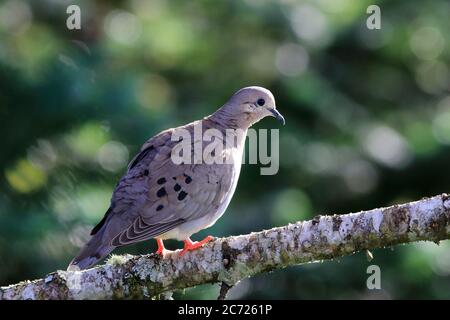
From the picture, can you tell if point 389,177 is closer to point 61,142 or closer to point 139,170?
point 61,142

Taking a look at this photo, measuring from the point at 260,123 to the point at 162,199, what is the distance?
5.34 m

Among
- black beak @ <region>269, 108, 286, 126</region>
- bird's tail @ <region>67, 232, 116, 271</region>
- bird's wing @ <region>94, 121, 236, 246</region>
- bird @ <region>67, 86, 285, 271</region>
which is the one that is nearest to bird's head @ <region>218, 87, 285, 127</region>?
black beak @ <region>269, 108, 286, 126</region>

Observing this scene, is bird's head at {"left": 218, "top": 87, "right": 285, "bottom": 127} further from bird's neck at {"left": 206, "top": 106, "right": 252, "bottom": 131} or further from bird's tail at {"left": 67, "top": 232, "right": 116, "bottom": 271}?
bird's tail at {"left": 67, "top": 232, "right": 116, "bottom": 271}

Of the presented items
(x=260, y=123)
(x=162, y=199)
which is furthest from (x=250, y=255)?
(x=260, y=123)

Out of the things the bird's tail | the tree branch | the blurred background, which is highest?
the blurred background

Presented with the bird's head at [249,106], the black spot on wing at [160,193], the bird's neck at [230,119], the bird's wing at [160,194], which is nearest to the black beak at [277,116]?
the bird's head at [249,106]

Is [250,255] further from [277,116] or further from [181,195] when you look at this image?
[277,116]

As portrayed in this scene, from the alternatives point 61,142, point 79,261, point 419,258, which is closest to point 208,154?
point 79,261

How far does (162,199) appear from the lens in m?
6.20

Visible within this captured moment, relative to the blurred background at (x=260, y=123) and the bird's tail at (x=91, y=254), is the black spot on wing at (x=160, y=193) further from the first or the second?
the blurred background at (x=260, y=123)

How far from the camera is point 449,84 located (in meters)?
14.7

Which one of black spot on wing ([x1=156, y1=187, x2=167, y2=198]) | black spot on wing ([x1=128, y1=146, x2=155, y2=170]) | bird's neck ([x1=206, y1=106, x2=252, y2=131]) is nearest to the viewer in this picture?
black spot on wing ([x1=156, y1=187, x2=167, y2=198])

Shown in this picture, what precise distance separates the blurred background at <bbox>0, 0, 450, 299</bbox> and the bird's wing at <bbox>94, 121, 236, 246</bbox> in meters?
1.80

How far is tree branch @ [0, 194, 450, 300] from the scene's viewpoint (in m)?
5.15
